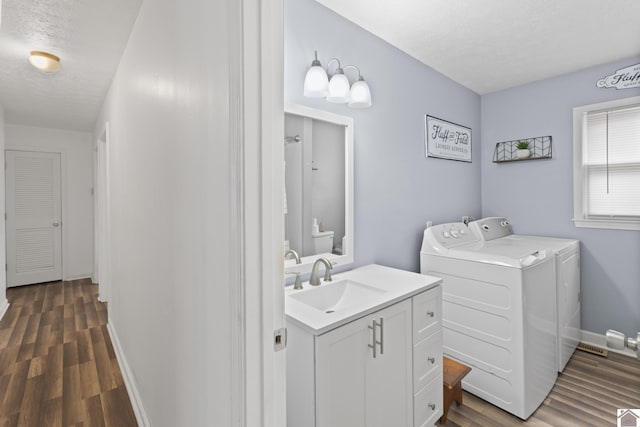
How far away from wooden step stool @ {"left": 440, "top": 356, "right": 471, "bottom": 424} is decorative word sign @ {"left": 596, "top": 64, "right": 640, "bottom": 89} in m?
2.61

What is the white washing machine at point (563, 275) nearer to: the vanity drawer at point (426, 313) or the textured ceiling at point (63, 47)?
the vanity drawer at point (426, 313)

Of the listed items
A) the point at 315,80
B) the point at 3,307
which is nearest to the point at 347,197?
the point at 315,80

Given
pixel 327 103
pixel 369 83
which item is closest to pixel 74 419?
pixel 327 103

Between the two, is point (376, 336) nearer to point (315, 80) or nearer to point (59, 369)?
point (315, 80)

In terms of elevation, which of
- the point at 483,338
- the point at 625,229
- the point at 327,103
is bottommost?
the point at 483,338

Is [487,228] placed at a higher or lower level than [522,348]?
higher

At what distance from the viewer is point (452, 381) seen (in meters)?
1.83

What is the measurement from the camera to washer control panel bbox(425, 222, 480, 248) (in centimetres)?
230

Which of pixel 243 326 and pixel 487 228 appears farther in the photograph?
pixel 487 228

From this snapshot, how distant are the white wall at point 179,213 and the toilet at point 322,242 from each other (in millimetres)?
838

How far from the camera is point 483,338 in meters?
1.98

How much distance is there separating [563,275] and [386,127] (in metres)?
1.73

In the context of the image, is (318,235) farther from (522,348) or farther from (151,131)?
(522,348)

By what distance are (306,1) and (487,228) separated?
2292mm
